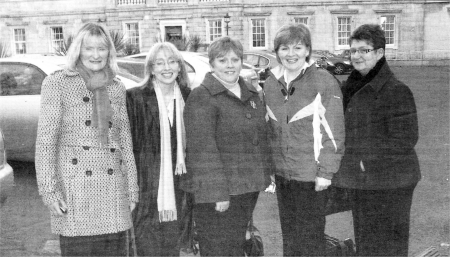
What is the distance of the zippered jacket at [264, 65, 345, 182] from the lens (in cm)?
143

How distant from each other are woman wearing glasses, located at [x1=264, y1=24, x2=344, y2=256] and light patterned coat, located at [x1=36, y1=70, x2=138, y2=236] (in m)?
0.44

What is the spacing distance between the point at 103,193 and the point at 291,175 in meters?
0.51

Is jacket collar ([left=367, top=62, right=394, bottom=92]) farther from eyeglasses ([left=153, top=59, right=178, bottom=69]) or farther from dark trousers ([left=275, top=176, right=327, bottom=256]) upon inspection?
eyeglasses ([left=153, top=59, right=178, bottom=69])

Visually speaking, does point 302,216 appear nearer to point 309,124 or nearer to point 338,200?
point 338,200

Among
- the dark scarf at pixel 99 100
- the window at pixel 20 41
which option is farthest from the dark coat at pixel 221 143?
the window at pixel 20 41

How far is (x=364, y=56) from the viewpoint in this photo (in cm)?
146

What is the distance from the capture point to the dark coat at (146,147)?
4.68 feet

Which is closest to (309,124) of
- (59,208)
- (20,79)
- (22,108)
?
(59,208)

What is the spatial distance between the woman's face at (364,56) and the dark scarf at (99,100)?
0.67 meters

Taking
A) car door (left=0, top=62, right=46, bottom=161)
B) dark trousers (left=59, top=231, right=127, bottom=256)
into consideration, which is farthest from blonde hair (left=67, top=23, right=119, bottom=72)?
car door (left=0, top=62, right=46, bottom=161)

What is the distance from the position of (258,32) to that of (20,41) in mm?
979

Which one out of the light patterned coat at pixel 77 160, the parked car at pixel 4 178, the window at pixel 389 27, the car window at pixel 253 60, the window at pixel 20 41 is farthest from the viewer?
the car window at pixel 253 60

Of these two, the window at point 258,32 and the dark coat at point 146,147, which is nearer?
the dark coat at point 146,147

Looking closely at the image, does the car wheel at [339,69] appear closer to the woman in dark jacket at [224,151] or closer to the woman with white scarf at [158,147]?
the woman in dark jacket at [224,151]
